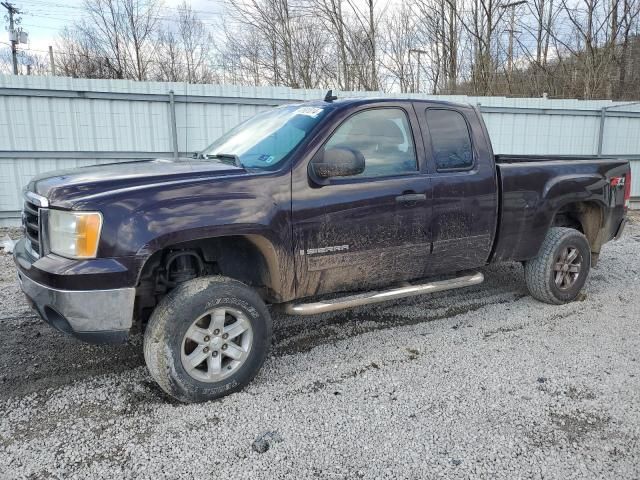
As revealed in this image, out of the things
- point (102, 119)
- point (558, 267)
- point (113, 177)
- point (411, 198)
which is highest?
point (102, 119)

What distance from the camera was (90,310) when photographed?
2.69 meters

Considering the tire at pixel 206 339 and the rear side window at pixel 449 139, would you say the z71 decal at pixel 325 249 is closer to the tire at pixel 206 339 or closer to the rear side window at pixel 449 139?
the tire at pixel 206 339

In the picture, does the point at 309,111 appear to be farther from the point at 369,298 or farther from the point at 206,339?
the point at 206,339

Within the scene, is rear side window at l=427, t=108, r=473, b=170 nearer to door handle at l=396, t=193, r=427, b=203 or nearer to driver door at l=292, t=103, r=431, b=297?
driver door at l=292, t=103, r=431, b=297

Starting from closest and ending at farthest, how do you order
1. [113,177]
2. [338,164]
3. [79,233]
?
[79,233] → [113,177] → [338,164]

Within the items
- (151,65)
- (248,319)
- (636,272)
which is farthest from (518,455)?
(151,65)

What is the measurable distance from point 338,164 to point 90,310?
178 centimetres

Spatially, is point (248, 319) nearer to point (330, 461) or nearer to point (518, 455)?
point (330, 461)

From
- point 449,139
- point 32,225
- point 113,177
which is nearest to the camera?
point 113,177

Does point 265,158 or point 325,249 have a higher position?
point 265,158

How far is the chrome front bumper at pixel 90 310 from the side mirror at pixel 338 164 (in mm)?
1433

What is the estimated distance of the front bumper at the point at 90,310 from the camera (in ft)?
8.73

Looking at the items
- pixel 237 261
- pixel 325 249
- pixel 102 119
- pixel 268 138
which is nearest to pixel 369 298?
pixel 325 249

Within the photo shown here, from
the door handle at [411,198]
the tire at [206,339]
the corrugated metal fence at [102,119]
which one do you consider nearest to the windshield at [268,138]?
the door handle at [411,198]
